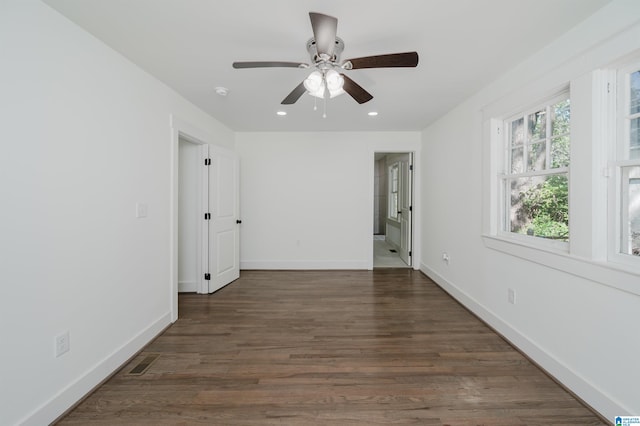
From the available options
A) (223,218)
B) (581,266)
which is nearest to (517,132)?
(581,266)

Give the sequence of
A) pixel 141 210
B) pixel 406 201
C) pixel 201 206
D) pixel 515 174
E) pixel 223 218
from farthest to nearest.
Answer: pixel 406 201 → pixel 223 218 → pixel 201 206 → pixel 515 174 → pixel 141 210

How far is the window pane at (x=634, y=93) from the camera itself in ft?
4.89

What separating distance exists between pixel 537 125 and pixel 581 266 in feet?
4.04

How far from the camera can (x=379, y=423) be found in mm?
1486

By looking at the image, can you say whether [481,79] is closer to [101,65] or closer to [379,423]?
[379,423]

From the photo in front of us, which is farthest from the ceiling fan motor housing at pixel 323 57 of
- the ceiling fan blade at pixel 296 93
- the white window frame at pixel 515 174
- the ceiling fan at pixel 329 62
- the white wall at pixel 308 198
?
the white wall at pixel 308 198

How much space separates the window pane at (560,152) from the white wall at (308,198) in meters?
2.64

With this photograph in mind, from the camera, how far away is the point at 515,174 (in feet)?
7.88

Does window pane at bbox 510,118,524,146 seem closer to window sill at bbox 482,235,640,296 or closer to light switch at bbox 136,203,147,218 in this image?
window sill at bbox 482,235,640,296

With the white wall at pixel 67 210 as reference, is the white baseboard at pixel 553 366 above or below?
below

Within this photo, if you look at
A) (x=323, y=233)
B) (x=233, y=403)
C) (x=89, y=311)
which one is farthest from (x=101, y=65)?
(x=323, y=233)

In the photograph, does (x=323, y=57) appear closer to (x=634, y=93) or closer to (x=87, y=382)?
(x=634, y=93)

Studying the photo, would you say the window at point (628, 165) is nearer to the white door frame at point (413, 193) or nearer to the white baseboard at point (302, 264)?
the white door frame at point (413, 193)

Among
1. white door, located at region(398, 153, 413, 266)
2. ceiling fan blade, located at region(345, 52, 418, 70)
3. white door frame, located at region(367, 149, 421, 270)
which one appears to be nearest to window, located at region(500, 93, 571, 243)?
ceiling fan blade, located at region(345, 52, 418, 70)
